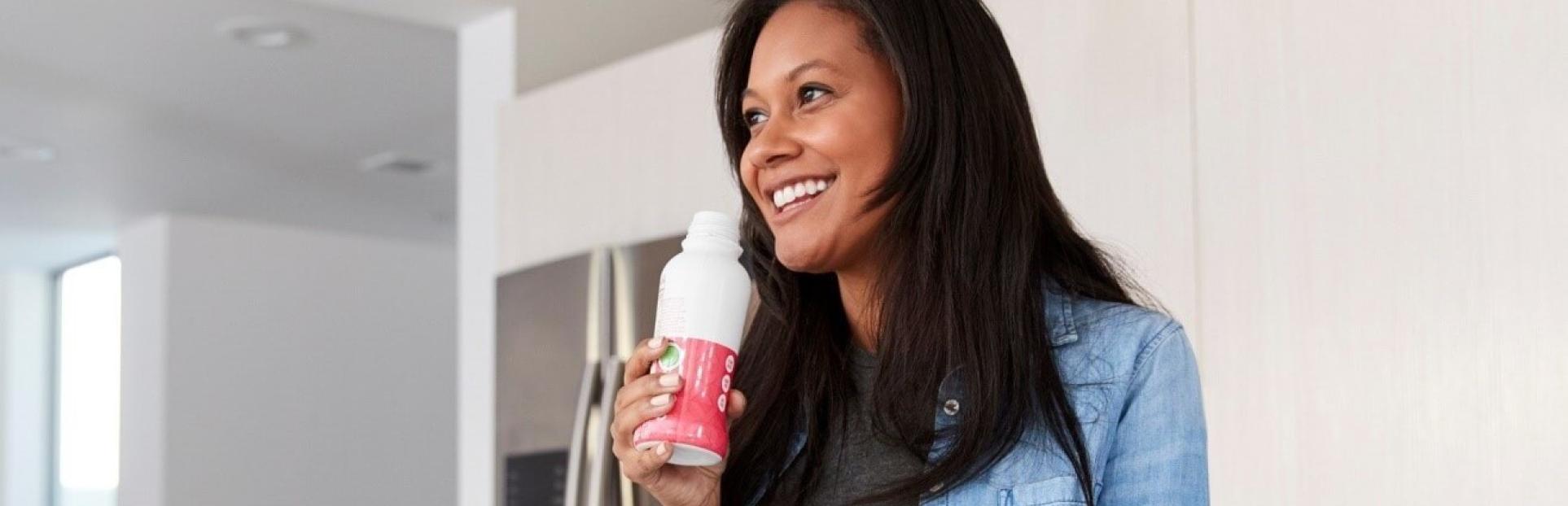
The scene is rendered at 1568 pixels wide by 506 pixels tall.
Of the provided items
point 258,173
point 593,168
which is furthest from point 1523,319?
point 258,173

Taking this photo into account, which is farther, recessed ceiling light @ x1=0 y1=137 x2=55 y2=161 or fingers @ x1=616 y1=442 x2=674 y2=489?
recessed ceiling light @ x1=0 y1=137 x2=55 y2=161

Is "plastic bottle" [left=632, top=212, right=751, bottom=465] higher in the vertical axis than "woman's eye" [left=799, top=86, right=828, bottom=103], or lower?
lower

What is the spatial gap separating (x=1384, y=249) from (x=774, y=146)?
1088mm

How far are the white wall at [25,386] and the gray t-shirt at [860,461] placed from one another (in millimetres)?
8435

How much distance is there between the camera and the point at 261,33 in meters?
4.29

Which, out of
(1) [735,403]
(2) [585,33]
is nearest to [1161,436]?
(1) [735,403]

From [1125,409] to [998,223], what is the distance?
0.51 ft

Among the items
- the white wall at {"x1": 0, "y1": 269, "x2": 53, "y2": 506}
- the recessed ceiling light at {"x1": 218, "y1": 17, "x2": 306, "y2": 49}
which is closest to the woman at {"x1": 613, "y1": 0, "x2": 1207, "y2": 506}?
the recessed ceiling light at {"x1": 218, "y1": 17, "x2": 306, "y2": 49}

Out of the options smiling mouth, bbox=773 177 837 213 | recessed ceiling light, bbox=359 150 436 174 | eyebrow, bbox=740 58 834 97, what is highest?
recessed ceiling light, bbox=359 150 436 174

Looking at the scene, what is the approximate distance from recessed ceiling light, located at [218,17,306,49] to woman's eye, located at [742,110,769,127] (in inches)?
119

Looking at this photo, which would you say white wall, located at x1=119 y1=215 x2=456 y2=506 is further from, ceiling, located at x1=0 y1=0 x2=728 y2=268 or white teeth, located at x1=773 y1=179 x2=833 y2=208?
white teeth, located at x1=773 y1=179 x2=833 y2=208

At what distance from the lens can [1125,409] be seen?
1.21 m

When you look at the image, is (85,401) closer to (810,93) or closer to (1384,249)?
(1384,249)

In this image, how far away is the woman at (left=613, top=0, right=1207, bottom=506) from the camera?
1.21 metres
